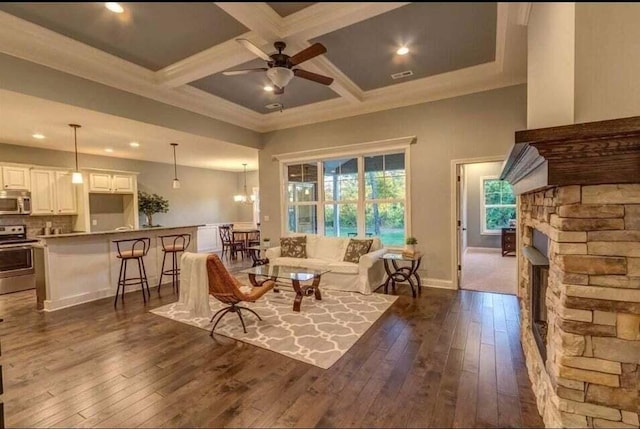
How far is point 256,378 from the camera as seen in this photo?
247 cm

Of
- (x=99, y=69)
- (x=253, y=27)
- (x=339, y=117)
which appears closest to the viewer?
(x=253, y=27)

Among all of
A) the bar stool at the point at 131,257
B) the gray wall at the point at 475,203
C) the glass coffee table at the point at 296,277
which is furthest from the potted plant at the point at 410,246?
the gray wall at the point at 475,203

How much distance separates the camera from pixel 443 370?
2527mm

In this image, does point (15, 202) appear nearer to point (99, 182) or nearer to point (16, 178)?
point (16, 178)

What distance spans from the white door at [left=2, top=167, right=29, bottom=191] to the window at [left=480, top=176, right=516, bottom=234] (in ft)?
35.4

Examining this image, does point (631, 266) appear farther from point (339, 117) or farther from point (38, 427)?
point (339, 117)

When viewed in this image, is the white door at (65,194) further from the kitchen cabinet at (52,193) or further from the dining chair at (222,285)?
the dining chair at (222,285)

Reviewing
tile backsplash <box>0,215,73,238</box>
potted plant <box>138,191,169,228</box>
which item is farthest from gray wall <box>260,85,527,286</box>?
tile backsplash <box>0,215,73,238</box>

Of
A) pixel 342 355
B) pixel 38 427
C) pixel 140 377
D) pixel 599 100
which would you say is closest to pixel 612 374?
pixel 599 100

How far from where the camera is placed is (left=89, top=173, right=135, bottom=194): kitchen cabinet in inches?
271

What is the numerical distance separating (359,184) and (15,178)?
652 centimetres

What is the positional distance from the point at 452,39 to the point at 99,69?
13.6 feet

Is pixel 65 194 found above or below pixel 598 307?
above

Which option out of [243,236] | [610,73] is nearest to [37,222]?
[243,236]
